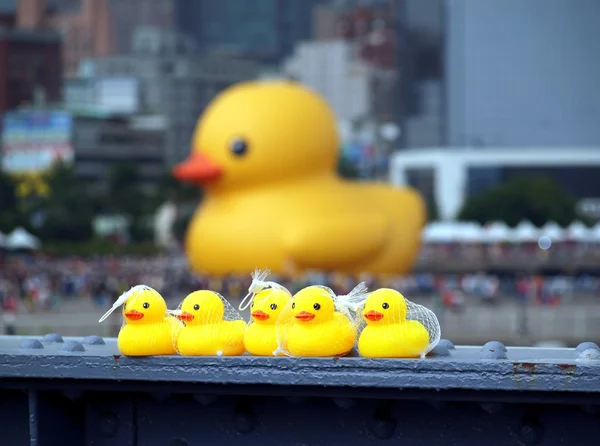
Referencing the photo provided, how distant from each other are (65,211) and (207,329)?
56.8m

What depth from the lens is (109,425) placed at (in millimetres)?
4957

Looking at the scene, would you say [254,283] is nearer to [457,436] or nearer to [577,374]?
[457,436]

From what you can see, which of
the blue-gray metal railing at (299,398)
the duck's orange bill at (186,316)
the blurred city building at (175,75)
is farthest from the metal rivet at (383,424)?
the blurred city building at (175,75)

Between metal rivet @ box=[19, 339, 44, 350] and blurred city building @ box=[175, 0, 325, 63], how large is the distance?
183 metres

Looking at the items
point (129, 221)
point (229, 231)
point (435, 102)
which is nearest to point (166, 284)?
point (229, 231)

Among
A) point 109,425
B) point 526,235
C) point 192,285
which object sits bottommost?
point 526,235

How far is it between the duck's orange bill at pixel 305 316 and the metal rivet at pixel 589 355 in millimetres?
865

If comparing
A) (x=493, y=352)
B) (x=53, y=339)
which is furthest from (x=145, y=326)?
(x=493, y=352)

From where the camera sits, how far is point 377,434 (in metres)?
4.72

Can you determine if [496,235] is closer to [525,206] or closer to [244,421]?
[525,206]

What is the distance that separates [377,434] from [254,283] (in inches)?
28.8

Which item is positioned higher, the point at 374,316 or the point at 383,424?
the point at 374,316

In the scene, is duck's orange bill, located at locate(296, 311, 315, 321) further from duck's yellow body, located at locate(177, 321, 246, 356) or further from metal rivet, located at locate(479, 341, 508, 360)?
metal rivet, located at locate(479, 341, 508, 360)

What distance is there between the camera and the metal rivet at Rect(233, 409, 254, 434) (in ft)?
15.8
